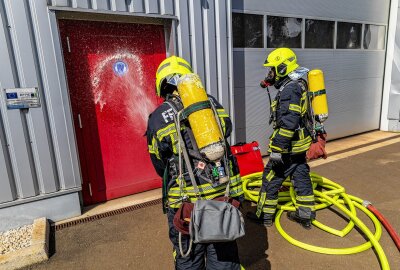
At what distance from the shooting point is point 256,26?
5566mm

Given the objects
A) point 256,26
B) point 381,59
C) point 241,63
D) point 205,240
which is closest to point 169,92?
point 205,240

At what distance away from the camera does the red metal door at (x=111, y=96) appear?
12.8ft

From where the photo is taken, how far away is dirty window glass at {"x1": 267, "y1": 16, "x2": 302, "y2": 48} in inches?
228

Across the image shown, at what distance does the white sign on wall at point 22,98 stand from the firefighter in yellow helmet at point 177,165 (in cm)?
208

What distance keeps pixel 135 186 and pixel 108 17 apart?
254 cm

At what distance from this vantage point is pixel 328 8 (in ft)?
21.7

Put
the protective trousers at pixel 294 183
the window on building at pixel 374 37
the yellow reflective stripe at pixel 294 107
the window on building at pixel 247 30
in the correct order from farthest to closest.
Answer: the window on building at pixel 374 37 → the window on building at pixel 247 30 → the protective trousers at pixel 294 183 → the yellow reflective stripe at pixel 294 107

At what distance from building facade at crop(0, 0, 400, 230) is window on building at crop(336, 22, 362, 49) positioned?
0.91 metres

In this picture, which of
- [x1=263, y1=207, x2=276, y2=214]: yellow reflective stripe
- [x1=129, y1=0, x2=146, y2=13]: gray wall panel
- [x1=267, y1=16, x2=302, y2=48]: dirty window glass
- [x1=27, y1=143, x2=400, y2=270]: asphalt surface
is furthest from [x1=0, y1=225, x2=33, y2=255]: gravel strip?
[x1=267, y1=16, x2=302, y2=48]: dirty window glass

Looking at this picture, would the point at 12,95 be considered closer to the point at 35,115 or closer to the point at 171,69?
the point at 35,115

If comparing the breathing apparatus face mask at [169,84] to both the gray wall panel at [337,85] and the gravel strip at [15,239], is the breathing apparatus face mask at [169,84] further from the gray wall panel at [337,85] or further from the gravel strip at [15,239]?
the gray wall panel at [337,85]

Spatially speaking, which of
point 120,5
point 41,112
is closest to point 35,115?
point 41,112

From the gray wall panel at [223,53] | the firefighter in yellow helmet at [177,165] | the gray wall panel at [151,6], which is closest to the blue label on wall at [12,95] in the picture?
the gray wall panel at [151,6]

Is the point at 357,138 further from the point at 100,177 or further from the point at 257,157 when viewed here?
the point at 100,177
